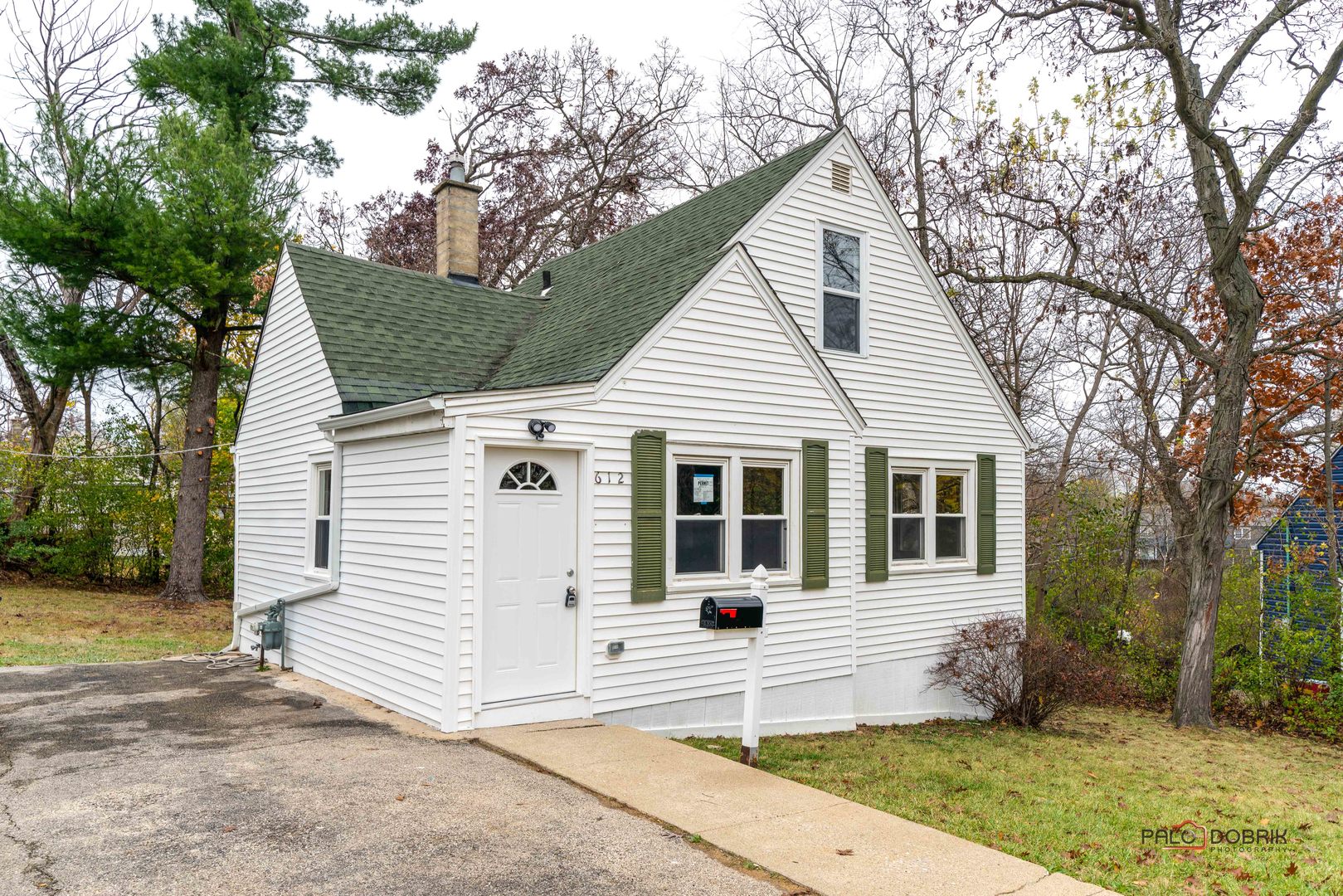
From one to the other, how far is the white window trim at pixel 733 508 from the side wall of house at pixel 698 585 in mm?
44

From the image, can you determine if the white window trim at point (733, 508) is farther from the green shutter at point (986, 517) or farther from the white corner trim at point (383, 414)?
the green shutter at point (986, 517)

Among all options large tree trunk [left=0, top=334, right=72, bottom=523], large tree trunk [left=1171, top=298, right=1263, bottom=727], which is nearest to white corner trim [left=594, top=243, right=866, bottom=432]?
large tree trunk [left=1171, top=298, right=1263, bottom=727]

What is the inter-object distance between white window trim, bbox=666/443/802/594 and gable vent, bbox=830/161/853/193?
4131 mm

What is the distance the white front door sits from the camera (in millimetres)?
7473

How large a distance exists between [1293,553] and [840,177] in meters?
9.94

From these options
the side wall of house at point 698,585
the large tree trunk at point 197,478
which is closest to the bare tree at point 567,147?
the large tree trunk at point 197,478

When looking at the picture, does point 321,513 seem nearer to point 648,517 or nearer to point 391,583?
point 391,583

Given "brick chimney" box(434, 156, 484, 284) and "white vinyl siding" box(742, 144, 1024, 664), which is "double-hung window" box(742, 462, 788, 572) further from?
"brick chimney" box(434, 156, 484, 284)

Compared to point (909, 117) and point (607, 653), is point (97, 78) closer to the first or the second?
point (909, 117)

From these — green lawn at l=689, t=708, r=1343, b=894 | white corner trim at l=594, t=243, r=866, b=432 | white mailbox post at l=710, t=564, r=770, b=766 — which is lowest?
green lawn at l=689, t=708, r=1343, b=894

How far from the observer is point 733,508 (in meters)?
9.09

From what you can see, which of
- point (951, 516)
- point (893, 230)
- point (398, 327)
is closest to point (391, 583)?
point (398, 327)

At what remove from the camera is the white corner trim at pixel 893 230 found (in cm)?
1072

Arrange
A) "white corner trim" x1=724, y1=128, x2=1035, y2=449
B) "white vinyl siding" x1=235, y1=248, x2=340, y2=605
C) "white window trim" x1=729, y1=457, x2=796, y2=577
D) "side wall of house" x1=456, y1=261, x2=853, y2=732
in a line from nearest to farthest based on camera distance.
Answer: "side wall of house" x1=456, y1=261, x2=853, y2=732 → "white window trim" x1=729, y1=457, x2=796, y2=577 → "white vinyl siding" x1=235, y1=248, x2=340, y2=605 → "white corner trim" x1=724, y1=128, x2=1035, y2=449
